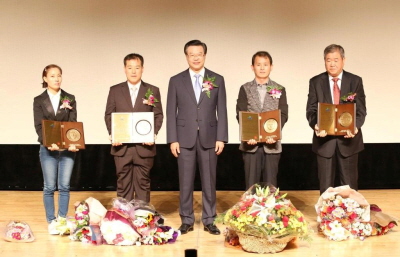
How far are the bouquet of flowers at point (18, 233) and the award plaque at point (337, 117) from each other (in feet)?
8.44

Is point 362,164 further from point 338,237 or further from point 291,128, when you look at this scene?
point 338,237

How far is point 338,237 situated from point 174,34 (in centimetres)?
323

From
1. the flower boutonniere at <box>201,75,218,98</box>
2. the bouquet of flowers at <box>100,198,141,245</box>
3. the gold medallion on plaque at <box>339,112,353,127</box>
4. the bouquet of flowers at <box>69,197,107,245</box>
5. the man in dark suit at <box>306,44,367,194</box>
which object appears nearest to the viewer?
the bouquet of flowers at <box>100,198,141,245</box>

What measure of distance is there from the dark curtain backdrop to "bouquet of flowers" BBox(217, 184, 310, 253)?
8.63 ft

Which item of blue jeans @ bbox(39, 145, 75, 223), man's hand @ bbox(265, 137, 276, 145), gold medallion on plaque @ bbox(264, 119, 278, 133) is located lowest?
blue jeans @ bbox(39, 145, 75, 223)

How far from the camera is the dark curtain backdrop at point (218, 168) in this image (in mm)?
7594

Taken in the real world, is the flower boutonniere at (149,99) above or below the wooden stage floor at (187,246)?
above

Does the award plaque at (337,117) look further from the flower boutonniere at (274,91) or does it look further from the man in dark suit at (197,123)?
the man in dark suit at (197,123)

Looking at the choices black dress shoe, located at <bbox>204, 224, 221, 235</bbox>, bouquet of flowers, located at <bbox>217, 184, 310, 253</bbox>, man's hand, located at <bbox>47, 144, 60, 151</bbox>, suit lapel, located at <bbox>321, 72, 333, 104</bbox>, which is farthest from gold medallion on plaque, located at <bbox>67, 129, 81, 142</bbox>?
suit lapel, located at <bbox>321, 72, 333, 104</bbox>

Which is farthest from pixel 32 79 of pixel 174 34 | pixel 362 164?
pixel 362 164

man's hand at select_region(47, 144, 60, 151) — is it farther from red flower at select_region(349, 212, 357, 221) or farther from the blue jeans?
red flower at select_region(349, 212, 357, 221)

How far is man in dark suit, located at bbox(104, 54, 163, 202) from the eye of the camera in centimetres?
568

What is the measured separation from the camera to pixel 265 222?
15.7ft

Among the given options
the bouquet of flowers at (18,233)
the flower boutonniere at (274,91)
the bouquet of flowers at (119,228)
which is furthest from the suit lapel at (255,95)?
the bouquet of flowers at (18,233)
